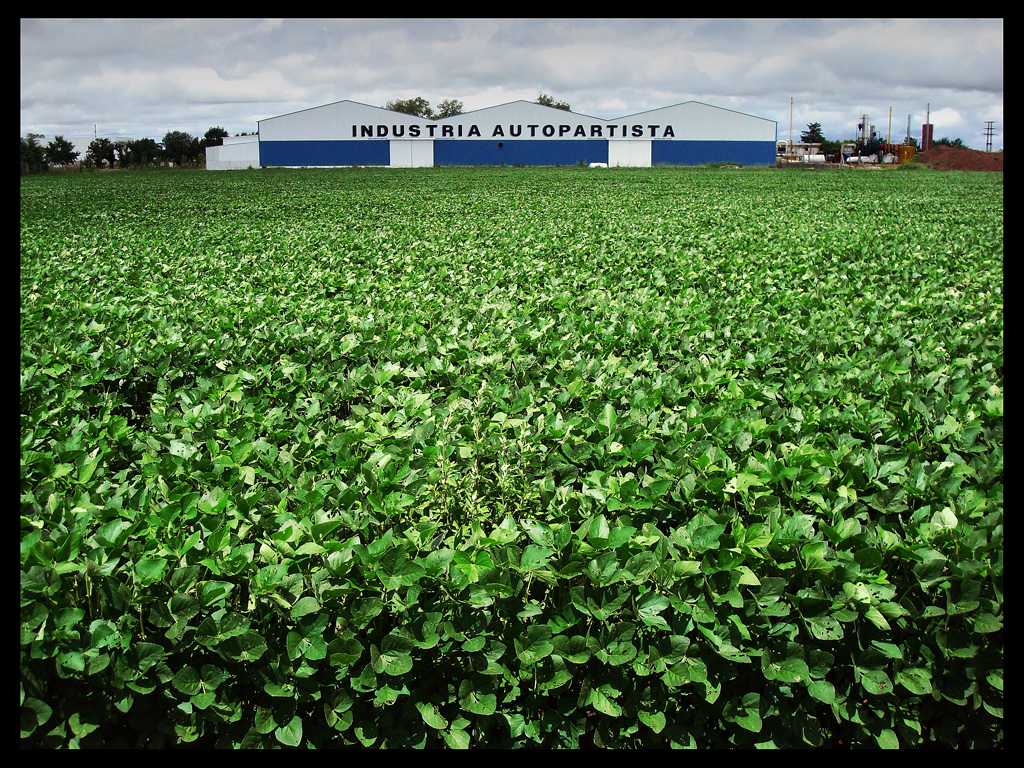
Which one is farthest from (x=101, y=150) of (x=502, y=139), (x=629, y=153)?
(x=629, y=153)

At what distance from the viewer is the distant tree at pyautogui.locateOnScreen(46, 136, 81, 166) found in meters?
68.4

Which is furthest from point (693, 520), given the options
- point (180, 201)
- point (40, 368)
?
point (180, 201)

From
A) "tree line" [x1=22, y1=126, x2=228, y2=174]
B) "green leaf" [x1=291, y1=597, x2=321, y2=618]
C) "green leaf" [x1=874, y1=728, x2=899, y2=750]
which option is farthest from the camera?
"tree line" [x1=22, y1=126, x2=228, y2=174]

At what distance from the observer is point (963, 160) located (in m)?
61.8

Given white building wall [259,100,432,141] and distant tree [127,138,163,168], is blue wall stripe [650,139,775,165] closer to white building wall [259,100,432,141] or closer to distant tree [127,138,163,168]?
white building wall [259,100,432,141]

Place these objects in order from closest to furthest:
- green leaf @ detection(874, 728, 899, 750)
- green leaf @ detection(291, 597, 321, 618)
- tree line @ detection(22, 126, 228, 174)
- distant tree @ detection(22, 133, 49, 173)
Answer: green leaf @ detection(291, 597, 321, 618) < green leaf @ detection(874, 728, 899, 750) < distant tree @ detection(22, 133, 49, 173) < tree line @ detection(22, 126, 228, 174)

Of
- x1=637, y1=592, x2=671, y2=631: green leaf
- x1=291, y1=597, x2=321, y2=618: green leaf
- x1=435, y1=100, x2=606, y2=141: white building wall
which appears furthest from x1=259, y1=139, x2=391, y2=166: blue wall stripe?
x1=637, y1=592, x2=671, y2=631: green leaf

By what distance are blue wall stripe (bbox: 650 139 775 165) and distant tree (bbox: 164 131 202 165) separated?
44.3 m

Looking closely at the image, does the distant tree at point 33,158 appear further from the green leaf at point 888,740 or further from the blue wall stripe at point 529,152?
the green leaf at point 888,740

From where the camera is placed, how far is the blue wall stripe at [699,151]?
2739 inches

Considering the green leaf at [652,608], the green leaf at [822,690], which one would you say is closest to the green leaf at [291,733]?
the green leaf at [652,608]

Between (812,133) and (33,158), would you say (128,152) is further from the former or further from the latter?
(812,133)

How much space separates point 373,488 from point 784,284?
601 centimetres
